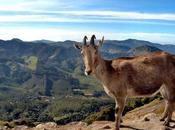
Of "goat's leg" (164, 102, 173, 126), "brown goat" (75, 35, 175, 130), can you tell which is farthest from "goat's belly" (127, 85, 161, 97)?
"goat's leg" (164, 102, 173, 126)

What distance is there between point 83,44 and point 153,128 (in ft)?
29.2

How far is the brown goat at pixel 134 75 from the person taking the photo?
24781 millimetres

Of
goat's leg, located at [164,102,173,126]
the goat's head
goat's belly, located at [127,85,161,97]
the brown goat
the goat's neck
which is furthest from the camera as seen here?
goat's leg, located at [164,102,173,126]

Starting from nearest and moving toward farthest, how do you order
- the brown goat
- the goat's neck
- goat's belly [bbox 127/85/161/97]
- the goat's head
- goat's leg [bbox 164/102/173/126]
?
the goat's head < the brown goat < the goat's neck < goat's belly [bbox 127/85/161/97] < goat's leg [bbox 164/102/173/126]

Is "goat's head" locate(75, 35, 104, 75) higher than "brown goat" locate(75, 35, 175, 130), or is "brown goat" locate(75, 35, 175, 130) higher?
"goat's head" locate(75, 35, 104, 75)

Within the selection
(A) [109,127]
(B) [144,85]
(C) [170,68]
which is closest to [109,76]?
(B) [144,85]

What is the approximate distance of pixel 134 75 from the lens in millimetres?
25469

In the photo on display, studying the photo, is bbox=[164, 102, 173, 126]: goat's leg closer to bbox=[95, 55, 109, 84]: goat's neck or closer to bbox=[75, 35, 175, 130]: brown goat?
bbox=[75, 35, 175, 130]: brown goat

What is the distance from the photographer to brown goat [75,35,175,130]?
2478cm

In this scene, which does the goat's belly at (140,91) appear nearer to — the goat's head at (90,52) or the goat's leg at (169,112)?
the goat's leg at (169,112)

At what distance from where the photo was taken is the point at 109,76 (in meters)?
25.2

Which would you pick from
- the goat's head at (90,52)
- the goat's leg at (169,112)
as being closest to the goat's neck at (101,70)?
the goat's head at (90,52)

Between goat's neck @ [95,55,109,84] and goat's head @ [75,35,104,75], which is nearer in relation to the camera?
goat's head @ [75,35,104,75]

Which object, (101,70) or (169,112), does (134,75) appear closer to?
(101,70)
